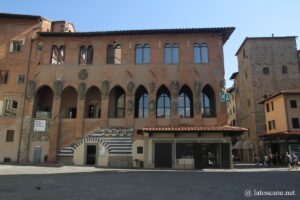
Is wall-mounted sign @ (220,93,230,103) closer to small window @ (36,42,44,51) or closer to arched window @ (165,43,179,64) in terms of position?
arched window @ (165,43,179,64)

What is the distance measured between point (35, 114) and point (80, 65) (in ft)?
23.3

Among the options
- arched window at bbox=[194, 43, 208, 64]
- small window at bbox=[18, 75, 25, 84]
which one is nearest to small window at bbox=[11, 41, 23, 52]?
small window at bbox=[18, 75, 25, 84]

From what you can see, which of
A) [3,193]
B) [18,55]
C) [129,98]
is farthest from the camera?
[18,55]

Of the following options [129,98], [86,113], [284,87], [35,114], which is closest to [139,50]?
[129,98]

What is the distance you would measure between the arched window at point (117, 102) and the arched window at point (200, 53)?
8.77 m

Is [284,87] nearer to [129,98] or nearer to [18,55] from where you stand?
[129,98]

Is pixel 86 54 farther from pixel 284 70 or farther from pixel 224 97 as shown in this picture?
pixel 284 70

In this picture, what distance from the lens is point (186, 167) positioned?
993 inches

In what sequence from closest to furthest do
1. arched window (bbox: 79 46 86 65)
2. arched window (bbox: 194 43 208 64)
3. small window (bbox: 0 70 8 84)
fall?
arched window (bbox: 194 43 208 64) → small window (bbox: 0 70 8 84) → arched window (bbox: 79 46 86 65)

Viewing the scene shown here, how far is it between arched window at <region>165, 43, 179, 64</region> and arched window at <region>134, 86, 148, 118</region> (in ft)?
13.5

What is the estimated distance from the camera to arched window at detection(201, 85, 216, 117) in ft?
91.5

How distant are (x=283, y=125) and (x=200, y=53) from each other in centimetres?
1653

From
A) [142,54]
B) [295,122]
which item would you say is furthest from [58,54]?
[295,122]

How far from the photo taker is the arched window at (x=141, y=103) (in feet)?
92.5
